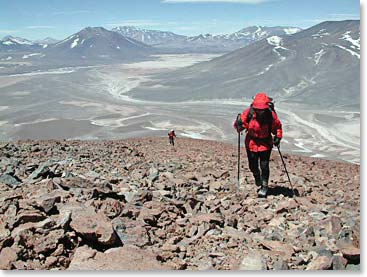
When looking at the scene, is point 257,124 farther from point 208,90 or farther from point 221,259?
point 208,90

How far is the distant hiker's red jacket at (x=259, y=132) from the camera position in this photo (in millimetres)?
5078

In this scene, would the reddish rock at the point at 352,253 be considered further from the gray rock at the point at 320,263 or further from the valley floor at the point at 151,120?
the valley floor at the point at 151,120

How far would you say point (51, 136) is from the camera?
124ft

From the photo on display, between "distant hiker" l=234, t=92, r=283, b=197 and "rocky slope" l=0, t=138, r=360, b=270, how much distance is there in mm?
463

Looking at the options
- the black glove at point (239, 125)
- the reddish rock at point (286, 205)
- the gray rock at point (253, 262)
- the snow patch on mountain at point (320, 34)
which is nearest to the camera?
the gray rock at point (253, 262)

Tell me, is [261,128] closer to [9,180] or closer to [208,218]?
[208,218]

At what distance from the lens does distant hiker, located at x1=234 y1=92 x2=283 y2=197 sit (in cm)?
488

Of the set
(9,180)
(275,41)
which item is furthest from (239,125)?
(275,41)

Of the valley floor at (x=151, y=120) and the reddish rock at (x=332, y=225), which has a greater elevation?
the reddish rock at (x=332, y=225)

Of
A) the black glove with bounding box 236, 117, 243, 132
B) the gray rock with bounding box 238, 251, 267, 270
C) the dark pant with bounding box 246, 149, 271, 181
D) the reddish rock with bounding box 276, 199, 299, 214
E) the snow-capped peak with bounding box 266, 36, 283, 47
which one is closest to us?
the gray rock with bounding box 238, 251, 267, 270

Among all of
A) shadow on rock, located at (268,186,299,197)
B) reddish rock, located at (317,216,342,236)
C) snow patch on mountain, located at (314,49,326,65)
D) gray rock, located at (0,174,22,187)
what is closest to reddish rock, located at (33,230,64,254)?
gray rock, located at (0,174,22,187)

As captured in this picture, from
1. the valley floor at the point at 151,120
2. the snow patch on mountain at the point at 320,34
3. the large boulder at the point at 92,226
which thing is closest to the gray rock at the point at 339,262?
the large boulder at the point at 92,226

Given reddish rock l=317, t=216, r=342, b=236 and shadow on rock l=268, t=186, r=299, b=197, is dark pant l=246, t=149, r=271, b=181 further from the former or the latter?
reddish rock l=317, t=216, r=342, b=236

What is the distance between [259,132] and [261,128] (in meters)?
0.07
